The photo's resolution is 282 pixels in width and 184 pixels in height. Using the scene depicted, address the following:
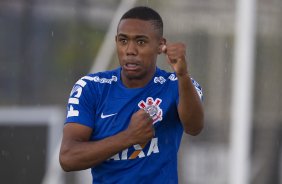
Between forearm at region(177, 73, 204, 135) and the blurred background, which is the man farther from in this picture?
the blurred background

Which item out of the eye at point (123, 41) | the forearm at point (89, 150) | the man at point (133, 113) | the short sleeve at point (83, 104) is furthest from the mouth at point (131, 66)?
the forearm at point (89, 150)

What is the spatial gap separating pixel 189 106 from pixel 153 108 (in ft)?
0.70

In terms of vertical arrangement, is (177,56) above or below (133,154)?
above

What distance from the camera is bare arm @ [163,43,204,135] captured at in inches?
152

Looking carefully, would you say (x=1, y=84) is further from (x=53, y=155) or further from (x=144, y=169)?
(x=144, y=169)

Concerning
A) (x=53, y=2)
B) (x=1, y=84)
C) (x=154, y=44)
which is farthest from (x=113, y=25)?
(x=154, y=44)

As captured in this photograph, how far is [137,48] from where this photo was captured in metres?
4.14

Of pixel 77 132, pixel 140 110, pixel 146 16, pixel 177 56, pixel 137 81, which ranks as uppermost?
pixel 146 16

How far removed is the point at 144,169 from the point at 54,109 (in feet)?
12.3

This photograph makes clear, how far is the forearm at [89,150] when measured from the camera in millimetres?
3977

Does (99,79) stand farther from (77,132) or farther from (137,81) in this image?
(77,132)

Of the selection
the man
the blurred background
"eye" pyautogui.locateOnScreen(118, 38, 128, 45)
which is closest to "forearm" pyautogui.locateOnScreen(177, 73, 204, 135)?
the man

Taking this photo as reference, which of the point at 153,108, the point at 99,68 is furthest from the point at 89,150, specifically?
the point at 99,68

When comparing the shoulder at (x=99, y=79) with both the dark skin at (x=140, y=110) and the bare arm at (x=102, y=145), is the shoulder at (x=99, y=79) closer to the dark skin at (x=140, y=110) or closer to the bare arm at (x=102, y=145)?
the dark skin at (x=140, y=110)
